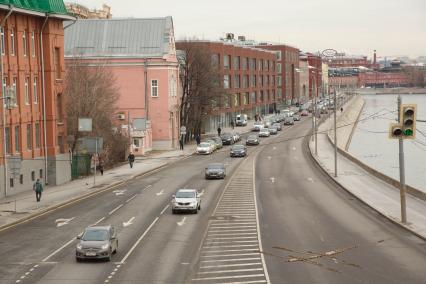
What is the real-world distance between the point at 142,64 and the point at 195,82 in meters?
14.3

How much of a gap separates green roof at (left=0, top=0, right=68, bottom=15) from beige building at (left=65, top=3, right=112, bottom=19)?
157ft

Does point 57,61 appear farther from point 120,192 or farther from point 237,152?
point 237,152

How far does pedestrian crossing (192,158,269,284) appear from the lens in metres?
24.4

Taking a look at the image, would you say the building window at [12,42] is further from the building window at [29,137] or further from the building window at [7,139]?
the building window at [29,137]

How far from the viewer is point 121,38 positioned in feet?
295

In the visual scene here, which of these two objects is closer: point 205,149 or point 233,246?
point 233,246

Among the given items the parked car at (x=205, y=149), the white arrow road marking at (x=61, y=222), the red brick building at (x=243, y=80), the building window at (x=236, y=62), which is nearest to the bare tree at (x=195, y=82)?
the red brick building at (x=243, y=80)

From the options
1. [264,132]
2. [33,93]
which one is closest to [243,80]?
[264,132]

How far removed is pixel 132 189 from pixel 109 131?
1774 cm

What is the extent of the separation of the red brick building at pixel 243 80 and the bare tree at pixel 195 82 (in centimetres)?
195

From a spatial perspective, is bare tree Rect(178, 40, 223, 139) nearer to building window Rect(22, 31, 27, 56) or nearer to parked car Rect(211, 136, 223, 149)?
parked car Rect(211, 136, 223, 149)

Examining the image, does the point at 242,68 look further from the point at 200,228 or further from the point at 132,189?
the point at 200,228

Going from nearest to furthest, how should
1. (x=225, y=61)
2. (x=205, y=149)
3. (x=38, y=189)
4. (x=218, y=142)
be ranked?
(x=38, y=189) < (x=205, y=149) < (x=218, y=142) < (x=225, y=61)

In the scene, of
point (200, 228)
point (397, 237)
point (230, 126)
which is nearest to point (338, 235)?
point (397, 237)
